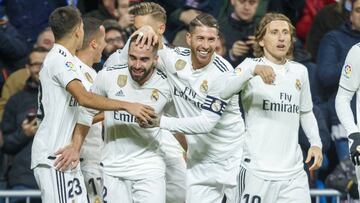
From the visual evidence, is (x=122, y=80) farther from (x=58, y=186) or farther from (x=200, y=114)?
(x=58, y=186)

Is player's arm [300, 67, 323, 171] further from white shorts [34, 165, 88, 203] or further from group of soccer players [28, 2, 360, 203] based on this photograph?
white shorts [34, 165, 88, 203]

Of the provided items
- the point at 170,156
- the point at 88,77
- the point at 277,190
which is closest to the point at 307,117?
the point at 277,190

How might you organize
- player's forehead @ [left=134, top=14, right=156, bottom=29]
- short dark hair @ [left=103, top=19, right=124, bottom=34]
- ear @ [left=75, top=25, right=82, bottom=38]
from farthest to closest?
short dark hair @ [left=103, top=19, right=124, bottom=34]
player's forehead @ [left=134, top=14, right=156, bottom=29]
ear @ [left=75, top=25, right=82, bottom=38]

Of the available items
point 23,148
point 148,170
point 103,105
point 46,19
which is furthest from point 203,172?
point 46,19

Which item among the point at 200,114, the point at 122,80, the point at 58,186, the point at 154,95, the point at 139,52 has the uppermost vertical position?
the point at 139,52

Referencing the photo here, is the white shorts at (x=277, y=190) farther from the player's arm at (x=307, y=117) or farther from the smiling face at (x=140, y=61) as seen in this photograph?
the smiling face at (x=140, y=61)

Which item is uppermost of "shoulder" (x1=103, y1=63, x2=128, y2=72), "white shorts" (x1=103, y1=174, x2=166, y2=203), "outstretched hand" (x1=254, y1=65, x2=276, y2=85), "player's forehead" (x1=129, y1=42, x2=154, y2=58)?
"player's forehead" (x1=129, y1=42, x2=154, y2=58)

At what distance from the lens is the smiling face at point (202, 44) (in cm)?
962

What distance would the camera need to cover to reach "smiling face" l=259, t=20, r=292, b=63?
9.66m

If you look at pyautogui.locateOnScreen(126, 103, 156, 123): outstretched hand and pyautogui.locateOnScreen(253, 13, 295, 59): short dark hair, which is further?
pyautogui.locateOnScreen(253, 13, 295, 59): short dark hair

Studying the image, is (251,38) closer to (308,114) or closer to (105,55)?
(105,55)

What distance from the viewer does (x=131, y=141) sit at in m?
9.55

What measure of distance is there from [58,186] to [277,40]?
6.42 feet

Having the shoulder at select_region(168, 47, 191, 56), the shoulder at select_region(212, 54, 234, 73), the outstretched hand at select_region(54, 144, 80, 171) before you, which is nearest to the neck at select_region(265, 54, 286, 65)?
the shoulder at select_region(212, 54, 234, 73)
